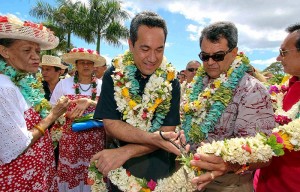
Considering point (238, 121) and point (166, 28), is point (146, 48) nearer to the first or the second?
point (166, 28)

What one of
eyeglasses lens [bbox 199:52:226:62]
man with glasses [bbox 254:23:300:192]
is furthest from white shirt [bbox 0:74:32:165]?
man with glasses [bbox 254:23:300:192]

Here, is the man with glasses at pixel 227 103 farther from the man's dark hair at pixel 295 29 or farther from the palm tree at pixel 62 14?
the palm tree at pixel 62 14

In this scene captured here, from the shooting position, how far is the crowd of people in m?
2.38

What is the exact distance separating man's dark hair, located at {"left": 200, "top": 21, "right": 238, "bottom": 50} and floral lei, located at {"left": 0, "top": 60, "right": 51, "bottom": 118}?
199cm

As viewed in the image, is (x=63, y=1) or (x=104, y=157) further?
(x=63, y=1)

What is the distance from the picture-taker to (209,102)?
3.13m

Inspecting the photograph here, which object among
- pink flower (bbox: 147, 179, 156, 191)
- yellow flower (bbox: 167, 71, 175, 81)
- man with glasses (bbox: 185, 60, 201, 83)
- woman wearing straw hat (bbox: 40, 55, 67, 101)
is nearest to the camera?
pink flower (bbox: 147, 179, 156, 191)

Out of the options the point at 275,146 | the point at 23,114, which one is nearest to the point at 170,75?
the point at 275,146

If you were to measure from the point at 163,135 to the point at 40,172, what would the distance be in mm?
1635

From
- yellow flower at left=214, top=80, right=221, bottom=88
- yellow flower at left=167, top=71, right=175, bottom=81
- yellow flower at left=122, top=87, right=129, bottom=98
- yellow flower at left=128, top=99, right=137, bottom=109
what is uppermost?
yellow flower at left=167, top=71, right=175, bottom=81

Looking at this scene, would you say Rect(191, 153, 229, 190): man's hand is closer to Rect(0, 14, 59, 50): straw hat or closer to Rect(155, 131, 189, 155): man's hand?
Rect(155, 131, 189, 155): man's hand

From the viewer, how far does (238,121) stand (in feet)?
8.94

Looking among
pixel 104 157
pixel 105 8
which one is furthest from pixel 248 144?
pixel 105 8

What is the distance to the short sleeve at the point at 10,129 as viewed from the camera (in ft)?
8.50
